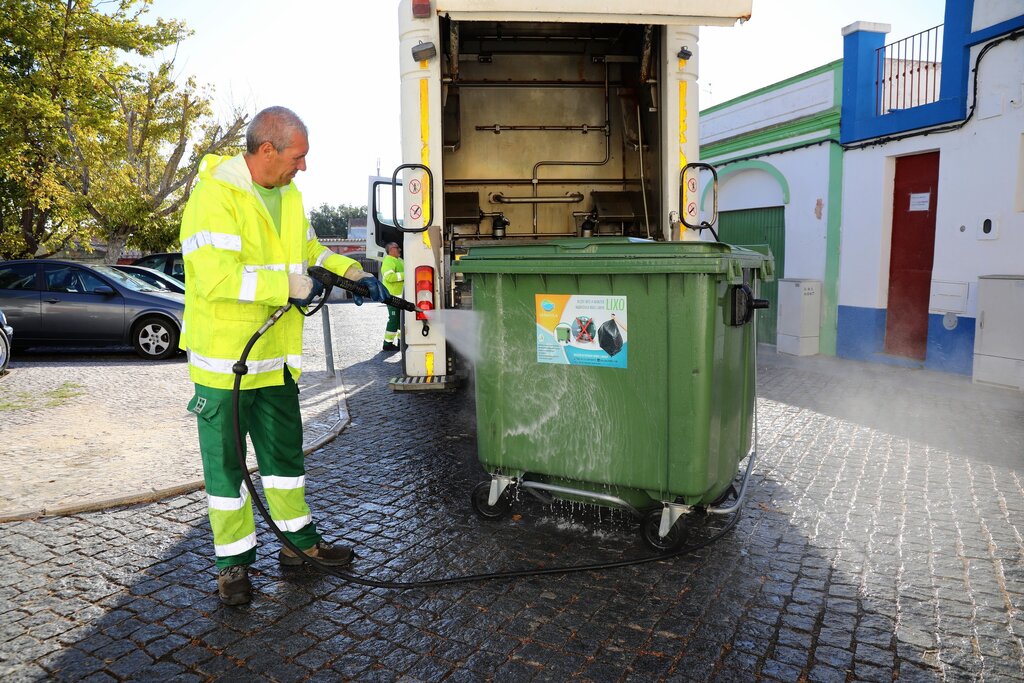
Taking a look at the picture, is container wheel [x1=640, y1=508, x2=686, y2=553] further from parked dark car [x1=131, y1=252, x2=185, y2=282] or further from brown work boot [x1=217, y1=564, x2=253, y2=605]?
parked dark car [x1=131, y1=252, x2=185, y2=282]

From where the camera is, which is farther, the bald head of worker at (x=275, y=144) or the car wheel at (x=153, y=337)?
the car wheel at (x=153, y=337)

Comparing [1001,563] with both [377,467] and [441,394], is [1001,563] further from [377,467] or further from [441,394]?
[441,394]

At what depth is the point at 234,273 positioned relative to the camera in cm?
274

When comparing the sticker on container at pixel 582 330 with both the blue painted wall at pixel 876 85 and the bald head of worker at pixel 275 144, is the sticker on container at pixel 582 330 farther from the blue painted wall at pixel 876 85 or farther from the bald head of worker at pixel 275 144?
the blue painted wall at pixel 876 85

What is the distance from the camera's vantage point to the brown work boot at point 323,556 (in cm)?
323

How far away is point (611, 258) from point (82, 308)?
856 centimetres

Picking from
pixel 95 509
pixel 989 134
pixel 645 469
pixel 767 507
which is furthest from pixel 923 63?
pixel 95 509

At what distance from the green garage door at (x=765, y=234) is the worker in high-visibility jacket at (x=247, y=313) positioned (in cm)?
912

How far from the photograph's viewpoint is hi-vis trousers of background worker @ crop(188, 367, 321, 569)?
291 centimetres

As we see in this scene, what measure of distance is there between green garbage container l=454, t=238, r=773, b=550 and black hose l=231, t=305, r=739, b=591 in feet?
0.82

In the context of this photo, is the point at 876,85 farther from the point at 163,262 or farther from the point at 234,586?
the point at 163,262

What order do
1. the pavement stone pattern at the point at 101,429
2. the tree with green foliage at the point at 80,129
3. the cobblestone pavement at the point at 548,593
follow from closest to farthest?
the cobblestone pavement at the point at 548,593 < the pavement stone pattern at the point at 101,429 < the tree with green foliage at the point at 80,129

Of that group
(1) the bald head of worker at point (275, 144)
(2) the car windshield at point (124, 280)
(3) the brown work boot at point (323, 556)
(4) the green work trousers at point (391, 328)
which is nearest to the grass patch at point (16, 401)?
(2) the car windshield at point (124, 280)

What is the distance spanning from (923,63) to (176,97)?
53.4 ft
